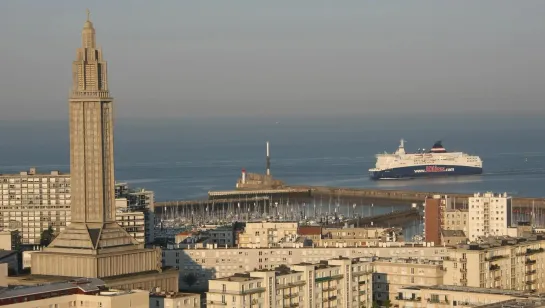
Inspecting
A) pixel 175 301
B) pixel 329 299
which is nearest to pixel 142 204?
pixel 329 299

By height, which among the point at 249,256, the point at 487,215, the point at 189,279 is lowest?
the point at 189,279

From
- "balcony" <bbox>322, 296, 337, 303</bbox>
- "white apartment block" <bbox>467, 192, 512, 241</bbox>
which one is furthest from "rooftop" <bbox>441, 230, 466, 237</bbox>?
"balcony" <bbox>322, 296, 337, 303</bbox>

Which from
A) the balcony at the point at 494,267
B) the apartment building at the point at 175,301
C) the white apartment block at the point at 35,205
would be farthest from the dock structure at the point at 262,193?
the apartment building at the point at 175,301

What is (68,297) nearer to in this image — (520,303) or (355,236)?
(520,303)

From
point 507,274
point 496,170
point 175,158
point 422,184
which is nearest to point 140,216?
point 507,274

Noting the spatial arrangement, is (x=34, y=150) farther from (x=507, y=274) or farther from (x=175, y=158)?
(x=507, y=274)

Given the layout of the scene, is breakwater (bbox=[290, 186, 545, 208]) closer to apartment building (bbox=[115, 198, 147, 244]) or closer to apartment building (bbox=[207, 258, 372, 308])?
apartment building (bbox=[115, 198, 147, 244])
